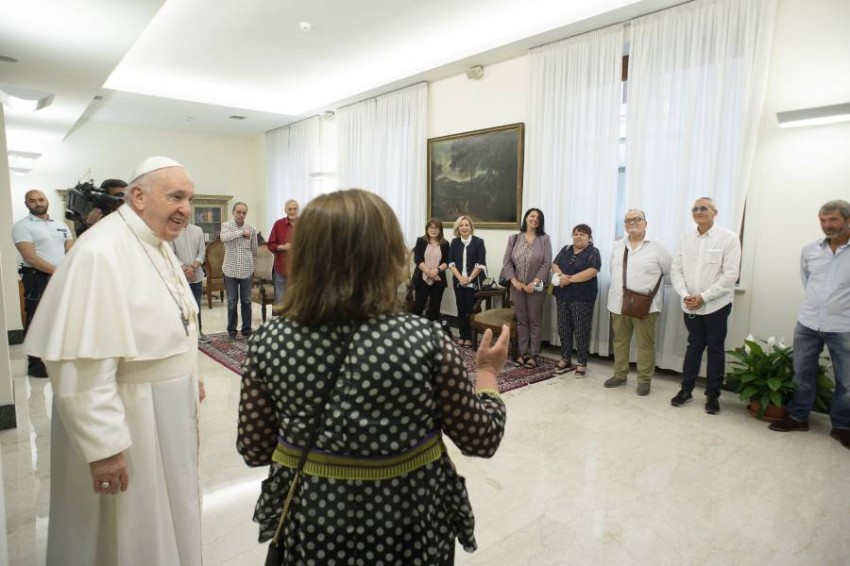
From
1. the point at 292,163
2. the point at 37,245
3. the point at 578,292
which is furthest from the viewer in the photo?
the point at 292,163

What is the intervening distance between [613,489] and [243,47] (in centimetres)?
630

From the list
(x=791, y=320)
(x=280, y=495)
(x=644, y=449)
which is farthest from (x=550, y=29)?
(x=280, y=495)

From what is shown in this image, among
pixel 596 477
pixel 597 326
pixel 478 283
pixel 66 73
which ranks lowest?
pixel 596 477

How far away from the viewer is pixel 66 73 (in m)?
5.06

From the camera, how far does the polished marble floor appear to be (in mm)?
2227

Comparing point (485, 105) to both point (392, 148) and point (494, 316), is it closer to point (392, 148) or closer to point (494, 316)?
point (392, 148)

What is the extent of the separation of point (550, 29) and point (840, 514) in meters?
4.61

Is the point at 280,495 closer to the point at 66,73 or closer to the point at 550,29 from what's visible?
the point at 550,29

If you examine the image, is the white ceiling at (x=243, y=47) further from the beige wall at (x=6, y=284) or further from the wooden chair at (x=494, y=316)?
the wooden chair at (x=494, y=316)

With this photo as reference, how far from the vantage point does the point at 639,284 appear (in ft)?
14.1

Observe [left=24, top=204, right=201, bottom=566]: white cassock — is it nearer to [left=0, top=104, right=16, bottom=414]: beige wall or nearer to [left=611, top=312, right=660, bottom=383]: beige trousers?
[left=0, top=104, right=16, bottom=414]: beige wall

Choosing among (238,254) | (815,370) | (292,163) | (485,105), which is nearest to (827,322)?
(815,370)

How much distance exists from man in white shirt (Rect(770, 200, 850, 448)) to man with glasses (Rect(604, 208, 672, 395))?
0.99m

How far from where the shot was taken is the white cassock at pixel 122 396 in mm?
1343
